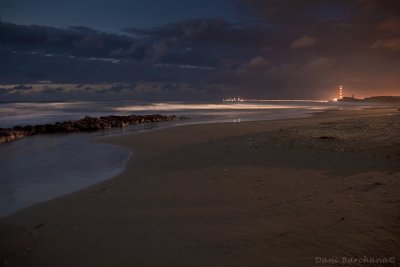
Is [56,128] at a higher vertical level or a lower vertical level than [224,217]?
higher

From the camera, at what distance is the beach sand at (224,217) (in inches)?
153

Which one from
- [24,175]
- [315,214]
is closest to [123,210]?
[315,214]

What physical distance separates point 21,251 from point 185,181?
358cm

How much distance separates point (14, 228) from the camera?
493 centimetres

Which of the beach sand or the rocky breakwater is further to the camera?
the rocky breakwater

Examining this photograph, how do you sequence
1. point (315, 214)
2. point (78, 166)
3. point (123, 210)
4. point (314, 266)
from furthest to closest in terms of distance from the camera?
1. point (78, 166)
2. point (123, 210)
3. point (315, 214)
4. point (314, 266)

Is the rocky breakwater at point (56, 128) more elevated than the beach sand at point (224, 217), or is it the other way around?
the rocky breakwater at point (56, 128)

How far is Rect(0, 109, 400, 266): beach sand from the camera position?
12.8 feet

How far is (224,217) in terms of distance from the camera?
Result: 16.4ft

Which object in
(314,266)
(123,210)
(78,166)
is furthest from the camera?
(78,166)

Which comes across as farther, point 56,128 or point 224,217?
point 56,128

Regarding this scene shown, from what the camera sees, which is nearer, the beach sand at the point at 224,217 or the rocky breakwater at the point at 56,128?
the beach sand at the point at 224,217

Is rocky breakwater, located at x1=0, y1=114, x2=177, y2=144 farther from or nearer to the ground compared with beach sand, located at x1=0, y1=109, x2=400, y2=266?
farther from the ground

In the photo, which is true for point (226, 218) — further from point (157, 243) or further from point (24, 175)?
point (24, 175)
